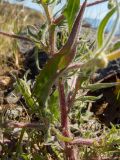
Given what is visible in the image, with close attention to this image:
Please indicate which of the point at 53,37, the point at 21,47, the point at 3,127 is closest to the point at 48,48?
the point at 53,37

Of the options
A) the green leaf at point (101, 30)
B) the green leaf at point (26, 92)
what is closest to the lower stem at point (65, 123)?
the green leaf at point (26, 92)

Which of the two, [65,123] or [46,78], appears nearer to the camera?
[46,78]

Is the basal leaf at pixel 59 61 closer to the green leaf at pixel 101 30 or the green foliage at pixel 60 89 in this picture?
the green foliage at pixel 60 89

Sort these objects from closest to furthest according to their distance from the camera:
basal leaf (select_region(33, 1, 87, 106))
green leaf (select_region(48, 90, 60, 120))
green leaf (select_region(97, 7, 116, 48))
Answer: green leaf (select_region(97, 7, 116, 48)) < basal leaf (select_region(33, 1, 87, 106)) < green leaf (select_region(48, 90, 60, 120))

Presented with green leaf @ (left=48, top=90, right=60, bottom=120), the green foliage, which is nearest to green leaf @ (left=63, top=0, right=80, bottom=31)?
the green foliage

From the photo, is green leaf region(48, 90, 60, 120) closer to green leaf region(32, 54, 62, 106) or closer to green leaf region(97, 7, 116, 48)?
green leaf region(32, 54, 62, 106)

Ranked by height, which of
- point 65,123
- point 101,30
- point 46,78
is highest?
point 101,30

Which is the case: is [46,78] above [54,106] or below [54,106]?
above

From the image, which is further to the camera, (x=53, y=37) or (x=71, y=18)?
(x=53, y=37)

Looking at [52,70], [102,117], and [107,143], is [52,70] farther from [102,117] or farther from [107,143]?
[102,117]

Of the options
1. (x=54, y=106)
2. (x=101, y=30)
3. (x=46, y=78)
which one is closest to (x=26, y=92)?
(x=54, y=106)

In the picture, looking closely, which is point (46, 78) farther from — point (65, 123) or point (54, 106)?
point (65, 123)
